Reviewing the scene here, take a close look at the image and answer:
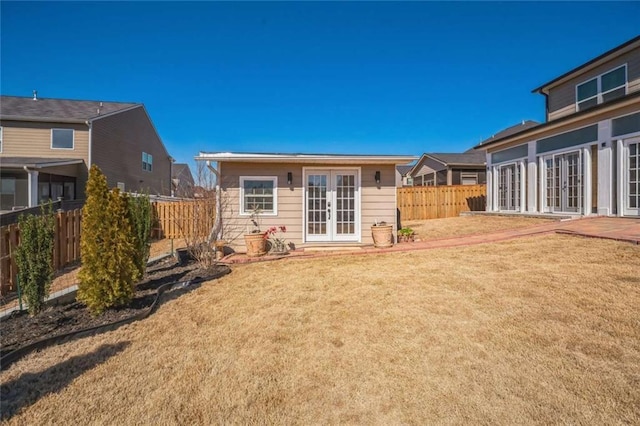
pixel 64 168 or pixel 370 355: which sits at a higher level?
pixel 64 168

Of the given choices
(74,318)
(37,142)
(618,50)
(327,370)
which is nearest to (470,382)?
(327,370)

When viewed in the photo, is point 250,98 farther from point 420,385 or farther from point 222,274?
point 420,385

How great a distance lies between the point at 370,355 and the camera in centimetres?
304

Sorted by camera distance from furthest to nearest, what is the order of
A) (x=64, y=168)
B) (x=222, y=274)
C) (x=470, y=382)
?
(x=64, y=168) < (x=222, y=274) < (x=470, y=382)

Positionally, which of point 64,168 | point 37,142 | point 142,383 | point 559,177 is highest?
point 37,142

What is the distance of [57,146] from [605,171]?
25187 mm

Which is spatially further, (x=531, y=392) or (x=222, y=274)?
(x=222, y=274)

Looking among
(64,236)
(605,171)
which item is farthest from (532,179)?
(64,236)

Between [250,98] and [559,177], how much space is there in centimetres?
1519

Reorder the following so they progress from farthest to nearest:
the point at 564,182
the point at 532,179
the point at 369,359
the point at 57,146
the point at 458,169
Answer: the point at 458,169 → the point at 57,146 → the point at 532,179 → the point at 564,182 → the point at 369,359

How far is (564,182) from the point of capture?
11.4 meters

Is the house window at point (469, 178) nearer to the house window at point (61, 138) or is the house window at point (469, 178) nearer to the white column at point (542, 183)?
the white column at point (542, 183)

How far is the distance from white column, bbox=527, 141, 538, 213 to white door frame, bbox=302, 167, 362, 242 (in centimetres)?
851

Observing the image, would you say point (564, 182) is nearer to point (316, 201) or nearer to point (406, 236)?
point (406, 236)
